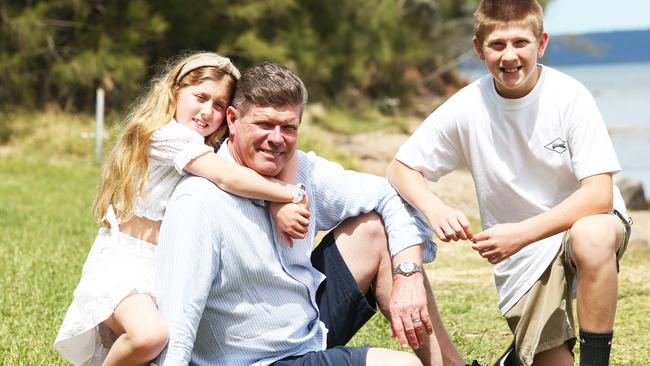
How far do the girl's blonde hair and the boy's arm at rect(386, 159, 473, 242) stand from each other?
61 centimetres

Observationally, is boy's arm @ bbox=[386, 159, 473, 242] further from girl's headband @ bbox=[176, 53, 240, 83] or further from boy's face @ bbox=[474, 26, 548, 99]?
girl's headband @ bbox=[176, 53, 240, 83]

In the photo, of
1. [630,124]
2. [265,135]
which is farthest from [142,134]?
[630,124]

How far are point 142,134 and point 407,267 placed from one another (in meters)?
0.96

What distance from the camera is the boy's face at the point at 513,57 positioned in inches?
143

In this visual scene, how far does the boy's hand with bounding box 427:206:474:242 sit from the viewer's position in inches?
138

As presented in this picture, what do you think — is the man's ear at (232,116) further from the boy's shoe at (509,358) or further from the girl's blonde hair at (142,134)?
the boy's shoe at (509,358)

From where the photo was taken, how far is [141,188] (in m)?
3.55

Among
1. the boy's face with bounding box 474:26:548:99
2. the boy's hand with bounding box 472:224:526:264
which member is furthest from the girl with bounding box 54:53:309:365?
the boy's face with bounding box 474:26:548:99

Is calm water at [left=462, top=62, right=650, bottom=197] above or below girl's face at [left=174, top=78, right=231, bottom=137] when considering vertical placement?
below

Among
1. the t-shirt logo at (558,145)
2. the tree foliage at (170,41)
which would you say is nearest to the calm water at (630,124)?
the tree foliage at (170,41)

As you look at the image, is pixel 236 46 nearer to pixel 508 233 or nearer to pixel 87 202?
pixel 87 202

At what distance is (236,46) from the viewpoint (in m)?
19.4

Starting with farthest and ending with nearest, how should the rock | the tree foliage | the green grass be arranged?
the tree foliage < the rock < the green grass

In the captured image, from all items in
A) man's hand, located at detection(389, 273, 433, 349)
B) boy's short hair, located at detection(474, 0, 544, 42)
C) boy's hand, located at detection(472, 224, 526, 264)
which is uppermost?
boy's short hair, located at detection(474, 0, 544, 42)
